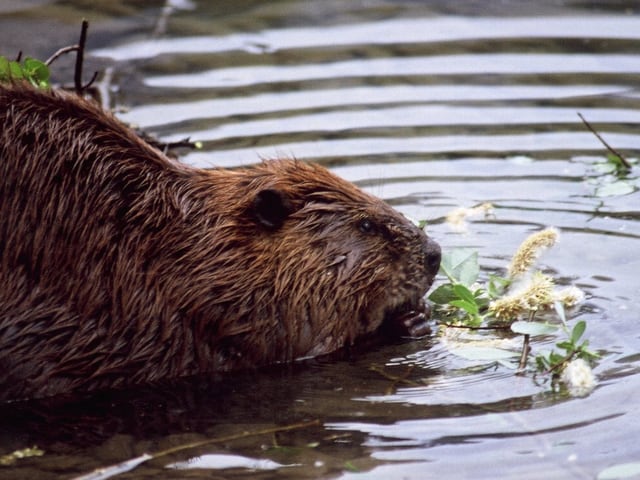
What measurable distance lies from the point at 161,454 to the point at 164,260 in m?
0.78

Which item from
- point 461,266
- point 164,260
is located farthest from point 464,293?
point 164,260

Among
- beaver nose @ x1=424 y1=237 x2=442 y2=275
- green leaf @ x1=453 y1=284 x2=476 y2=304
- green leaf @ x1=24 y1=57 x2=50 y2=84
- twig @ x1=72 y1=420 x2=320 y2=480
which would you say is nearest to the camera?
twig @ x1=72 y1=420 x2=320 y2=480

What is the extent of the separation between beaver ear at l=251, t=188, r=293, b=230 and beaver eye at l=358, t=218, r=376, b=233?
0.90ft

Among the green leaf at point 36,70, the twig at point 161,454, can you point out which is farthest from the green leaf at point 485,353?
the green leaf at point 36,70

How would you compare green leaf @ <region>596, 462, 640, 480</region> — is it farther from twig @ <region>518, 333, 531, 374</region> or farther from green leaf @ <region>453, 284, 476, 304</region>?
green leaf @ <region>453, 284, 476, 304</region>

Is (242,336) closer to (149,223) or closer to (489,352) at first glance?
(149,223)

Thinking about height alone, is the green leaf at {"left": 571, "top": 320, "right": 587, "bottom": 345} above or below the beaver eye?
below

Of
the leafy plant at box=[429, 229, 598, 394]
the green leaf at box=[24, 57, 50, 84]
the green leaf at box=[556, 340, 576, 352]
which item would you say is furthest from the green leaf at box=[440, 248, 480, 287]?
the green leaf at box=[24, 57, 50, 84]

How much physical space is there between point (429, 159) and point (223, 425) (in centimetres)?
283

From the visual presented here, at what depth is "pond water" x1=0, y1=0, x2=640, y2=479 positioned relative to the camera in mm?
3645

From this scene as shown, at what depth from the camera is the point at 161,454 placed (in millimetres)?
3689

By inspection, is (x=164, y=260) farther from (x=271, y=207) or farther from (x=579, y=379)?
(x=579, y=379)

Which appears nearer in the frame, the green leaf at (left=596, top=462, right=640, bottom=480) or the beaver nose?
the green leaf at (left=596, top=462, right=640, bottom=480)

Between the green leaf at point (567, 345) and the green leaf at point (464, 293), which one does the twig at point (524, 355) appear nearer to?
the green leaf at point (567, 345)
